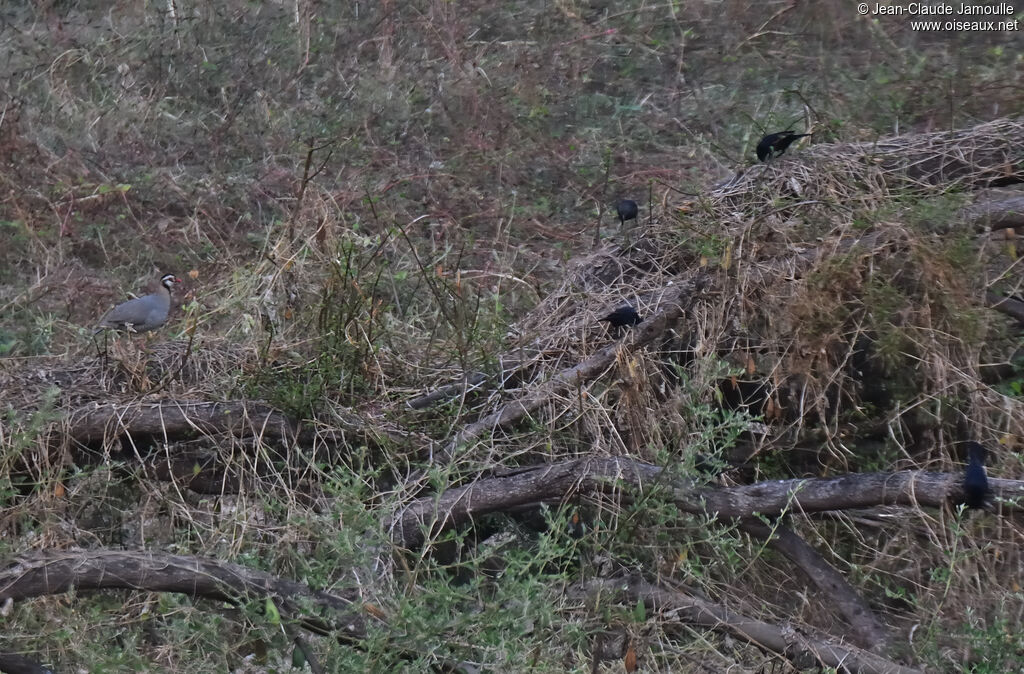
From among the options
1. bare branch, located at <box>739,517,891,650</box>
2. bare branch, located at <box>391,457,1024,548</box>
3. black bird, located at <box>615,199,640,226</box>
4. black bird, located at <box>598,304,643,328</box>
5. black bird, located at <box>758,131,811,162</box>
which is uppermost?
black bird, located at <box>758,131,811,162</box>

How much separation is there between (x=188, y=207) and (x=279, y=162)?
0.80m

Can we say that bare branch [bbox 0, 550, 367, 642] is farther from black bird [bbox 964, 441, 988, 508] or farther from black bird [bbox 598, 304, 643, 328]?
black bird [bbox 964, 441, 988, 508]

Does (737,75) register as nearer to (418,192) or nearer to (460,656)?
(418,192)

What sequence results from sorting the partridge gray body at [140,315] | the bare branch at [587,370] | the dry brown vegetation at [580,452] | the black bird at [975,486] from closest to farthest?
the dry brown vegetation at [580,452], the black bird at [975,486], the bare branch at [587,370], the partridge gray body at [140,315]

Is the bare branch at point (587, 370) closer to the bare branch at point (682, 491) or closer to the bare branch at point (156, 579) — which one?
the bare branch at point (682, 491)

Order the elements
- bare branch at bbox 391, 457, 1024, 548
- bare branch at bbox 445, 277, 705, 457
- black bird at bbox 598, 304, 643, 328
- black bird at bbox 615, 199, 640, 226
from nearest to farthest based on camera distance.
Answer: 1. bare branch at bbox 391, 457, 1024, 548
2. bare branch at bbox 445, 277, 705, 457
3. black bird at bbox 598, 304, 643, 328
4. black bird at bbox 615, 199, 640, 226

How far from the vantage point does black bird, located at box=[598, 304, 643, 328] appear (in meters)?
4.46

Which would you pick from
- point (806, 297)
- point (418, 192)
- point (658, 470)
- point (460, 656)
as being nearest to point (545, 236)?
point (418, 192)

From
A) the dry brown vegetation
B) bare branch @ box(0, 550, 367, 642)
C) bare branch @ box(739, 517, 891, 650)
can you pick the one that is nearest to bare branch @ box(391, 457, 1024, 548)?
the dry brown vegetation

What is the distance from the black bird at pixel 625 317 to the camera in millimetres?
4457

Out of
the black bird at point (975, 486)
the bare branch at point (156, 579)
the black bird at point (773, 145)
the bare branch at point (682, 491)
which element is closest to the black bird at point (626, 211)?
the black bird at point (773, 145)

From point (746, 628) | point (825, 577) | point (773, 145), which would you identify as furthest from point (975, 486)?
point (773, 145)

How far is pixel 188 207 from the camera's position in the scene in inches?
329

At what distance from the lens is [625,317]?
14.6 feet
